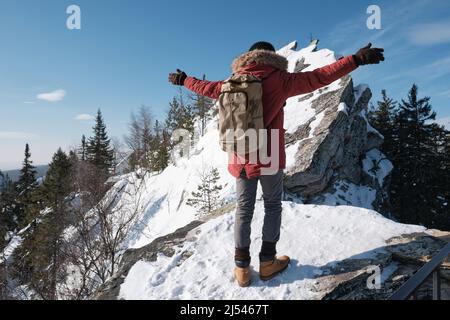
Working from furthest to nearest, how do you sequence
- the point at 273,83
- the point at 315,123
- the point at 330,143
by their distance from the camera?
the point at 315,123 → the point at 330,143 → the point at 273,83

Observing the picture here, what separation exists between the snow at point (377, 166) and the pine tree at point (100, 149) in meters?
29.8

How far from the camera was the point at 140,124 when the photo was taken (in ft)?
138

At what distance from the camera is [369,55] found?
282cm

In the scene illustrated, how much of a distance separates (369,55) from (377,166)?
71.6 ft

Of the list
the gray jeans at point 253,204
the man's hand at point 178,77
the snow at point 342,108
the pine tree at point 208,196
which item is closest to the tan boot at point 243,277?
the gray jeans at point 253,204

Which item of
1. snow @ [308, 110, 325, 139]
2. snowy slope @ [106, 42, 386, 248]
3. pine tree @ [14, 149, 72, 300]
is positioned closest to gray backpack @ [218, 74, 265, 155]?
snowy slope @ [106, 42, 386, 248]

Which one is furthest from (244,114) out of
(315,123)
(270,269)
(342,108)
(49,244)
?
(49,244)

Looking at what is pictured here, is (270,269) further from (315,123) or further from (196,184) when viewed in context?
(196,184)

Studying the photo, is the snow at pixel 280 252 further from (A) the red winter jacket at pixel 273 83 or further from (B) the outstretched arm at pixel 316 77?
(B) the outstretched arm at pixel 316 77

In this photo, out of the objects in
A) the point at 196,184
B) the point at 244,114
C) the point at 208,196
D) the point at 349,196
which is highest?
the point at 244,114

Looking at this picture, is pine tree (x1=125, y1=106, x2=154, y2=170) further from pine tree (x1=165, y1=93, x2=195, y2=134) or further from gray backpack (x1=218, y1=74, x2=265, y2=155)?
gray backpack (x1=218, y1=74, x2=265, y2=155)

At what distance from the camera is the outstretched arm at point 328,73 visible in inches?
112
